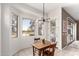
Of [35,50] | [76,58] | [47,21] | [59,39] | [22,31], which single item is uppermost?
[47,21]

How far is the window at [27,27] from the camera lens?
2111 millimetres

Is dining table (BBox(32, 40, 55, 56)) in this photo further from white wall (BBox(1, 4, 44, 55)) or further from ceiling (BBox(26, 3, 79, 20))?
ceiling (BBox(26, 3, 79, 20))

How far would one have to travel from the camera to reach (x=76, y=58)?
1.92 metres

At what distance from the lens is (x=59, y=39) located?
6.86ft

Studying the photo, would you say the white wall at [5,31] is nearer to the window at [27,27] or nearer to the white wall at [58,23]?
the window at [27,27]

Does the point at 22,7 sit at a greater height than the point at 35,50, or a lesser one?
greater

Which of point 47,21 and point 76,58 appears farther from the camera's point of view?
point 47,21

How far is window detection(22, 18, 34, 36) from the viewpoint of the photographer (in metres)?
2.11

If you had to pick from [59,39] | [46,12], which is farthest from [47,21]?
[59,39]

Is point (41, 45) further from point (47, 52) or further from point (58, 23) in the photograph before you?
point (58, 23)

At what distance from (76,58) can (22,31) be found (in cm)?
111

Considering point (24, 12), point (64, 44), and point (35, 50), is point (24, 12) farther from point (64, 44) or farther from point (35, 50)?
point (64, 44)

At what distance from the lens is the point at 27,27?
2.13 m

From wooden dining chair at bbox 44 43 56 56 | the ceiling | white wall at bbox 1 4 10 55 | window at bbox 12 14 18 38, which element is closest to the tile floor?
wooden dining chair at bbox 44 43 56 56
